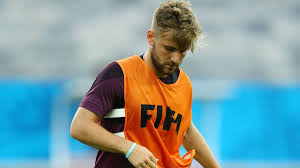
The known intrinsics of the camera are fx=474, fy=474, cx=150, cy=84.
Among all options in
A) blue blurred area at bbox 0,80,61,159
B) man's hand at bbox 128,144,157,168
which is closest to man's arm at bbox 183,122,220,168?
man's hand at bbox 128,144,157,168

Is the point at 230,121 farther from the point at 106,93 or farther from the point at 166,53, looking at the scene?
the point at 106,93

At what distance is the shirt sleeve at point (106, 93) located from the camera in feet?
8.42

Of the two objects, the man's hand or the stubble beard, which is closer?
the man's hand

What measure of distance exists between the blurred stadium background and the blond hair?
5829mm

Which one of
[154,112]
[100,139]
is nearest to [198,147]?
[154,112]

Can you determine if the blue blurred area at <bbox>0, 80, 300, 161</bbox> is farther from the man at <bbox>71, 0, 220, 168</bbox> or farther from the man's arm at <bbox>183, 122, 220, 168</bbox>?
the man at <bbox>71, 0, 220, 168</bbox>

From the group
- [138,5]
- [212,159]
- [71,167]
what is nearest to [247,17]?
[138,5]

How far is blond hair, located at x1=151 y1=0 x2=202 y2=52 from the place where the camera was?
2.67 metres

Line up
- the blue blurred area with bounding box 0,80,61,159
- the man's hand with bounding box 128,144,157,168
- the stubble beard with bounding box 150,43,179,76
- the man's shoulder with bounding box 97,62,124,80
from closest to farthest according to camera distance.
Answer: the man's hand with bounding box 128,144,157,168 → the man's shoulder with bounding box 97,62,124,80 → the stubble beard with bounding box 150,43,179,76 → the blue blurred area with bounding box 0,80,61,159

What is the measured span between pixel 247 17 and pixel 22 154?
28.0 ft

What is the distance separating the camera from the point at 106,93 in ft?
8.55

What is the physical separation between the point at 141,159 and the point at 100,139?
245 mm

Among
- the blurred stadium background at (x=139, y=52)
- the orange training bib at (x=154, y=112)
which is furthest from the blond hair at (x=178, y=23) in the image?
the blurred stadium background at (x=139, y=52)

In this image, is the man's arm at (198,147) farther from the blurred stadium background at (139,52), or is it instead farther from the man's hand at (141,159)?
the blurred stadium background at (139,52)
